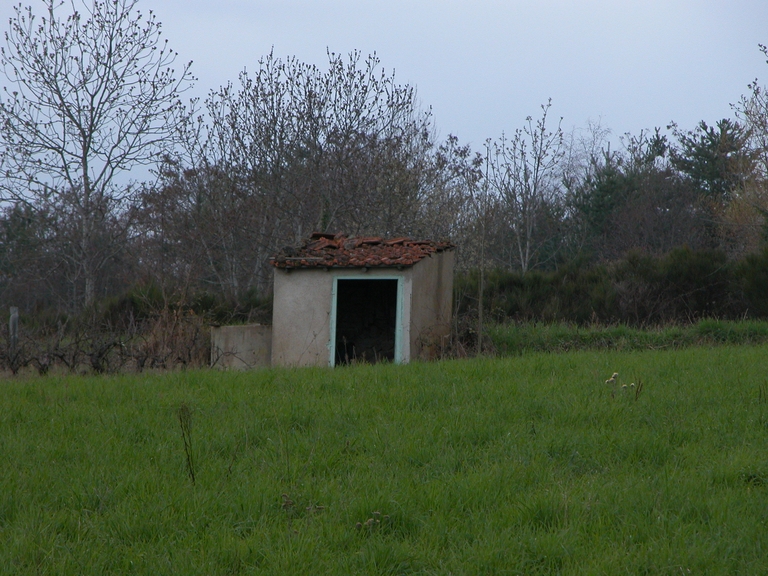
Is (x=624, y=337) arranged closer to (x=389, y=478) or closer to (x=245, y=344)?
(x=245, y=344)

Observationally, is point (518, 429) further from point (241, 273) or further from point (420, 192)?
point (420, 192)

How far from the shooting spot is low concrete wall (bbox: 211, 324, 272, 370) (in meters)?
13.4

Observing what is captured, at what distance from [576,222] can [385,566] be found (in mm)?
32868

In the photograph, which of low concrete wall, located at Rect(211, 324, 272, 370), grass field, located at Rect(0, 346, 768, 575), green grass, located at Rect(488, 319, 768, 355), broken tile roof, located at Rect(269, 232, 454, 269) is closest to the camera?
grass field, located at Rect(0, 346, 768, 575)

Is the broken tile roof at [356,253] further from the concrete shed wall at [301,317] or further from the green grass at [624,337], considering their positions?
the green grass at [624,337]

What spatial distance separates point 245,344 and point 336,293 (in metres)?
2.04

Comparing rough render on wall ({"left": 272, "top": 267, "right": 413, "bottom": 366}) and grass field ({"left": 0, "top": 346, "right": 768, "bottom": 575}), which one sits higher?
rough render on wall ({"left": 272, "top": 267, "right": 413, "bottom": 366})

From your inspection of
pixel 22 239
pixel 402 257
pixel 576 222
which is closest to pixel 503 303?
pixel 402 257

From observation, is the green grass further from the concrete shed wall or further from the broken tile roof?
the concrete shed wall

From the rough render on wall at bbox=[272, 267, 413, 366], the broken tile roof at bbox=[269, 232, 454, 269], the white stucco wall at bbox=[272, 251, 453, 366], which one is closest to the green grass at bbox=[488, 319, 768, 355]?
the white stucco wall at bbox=[272, 251, 453, 366]

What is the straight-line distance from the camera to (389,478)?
526 centimetres

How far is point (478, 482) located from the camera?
5141 millimetres

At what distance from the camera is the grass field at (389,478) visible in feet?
13.6

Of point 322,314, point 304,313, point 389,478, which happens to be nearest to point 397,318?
point 322,314
